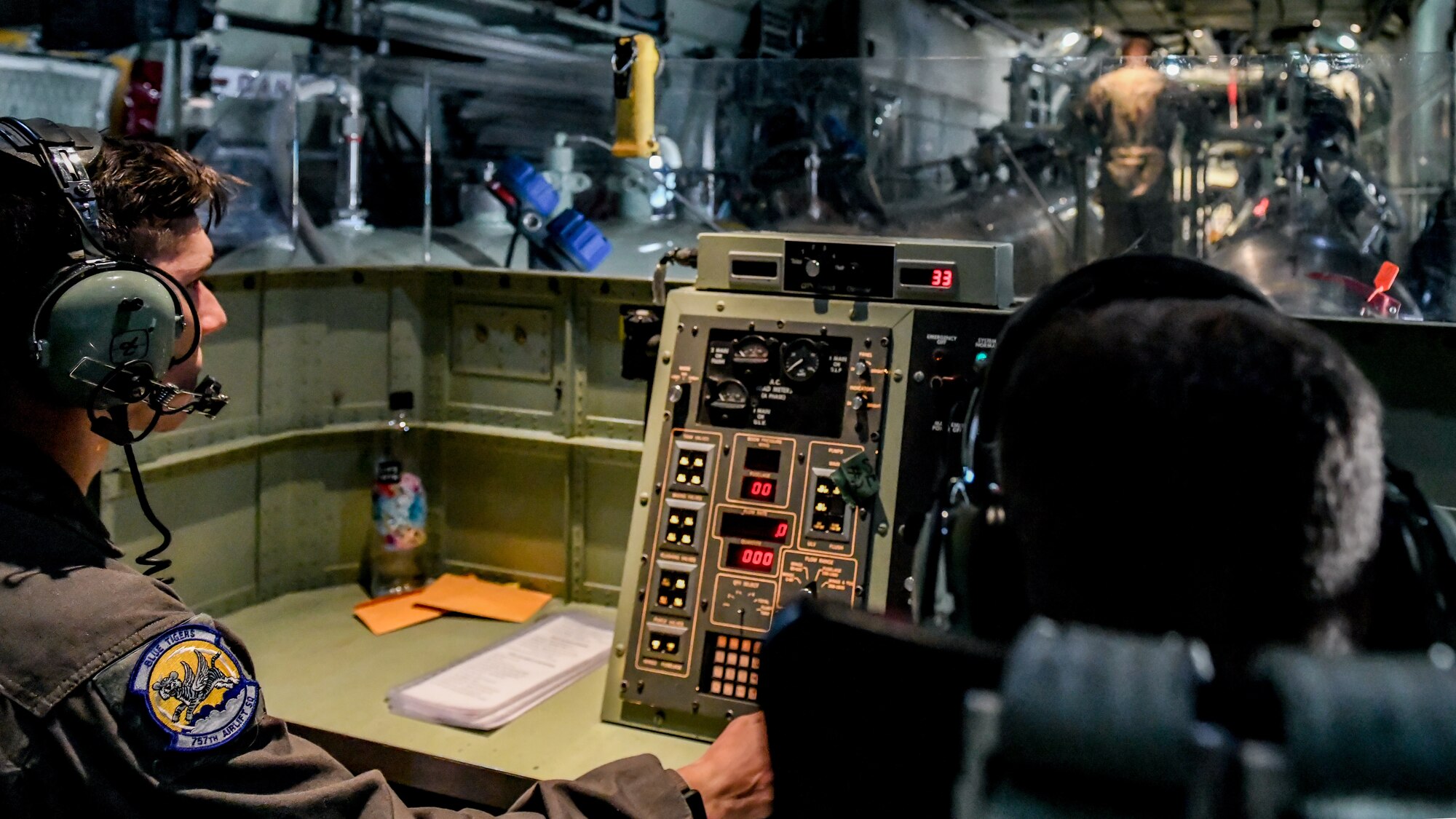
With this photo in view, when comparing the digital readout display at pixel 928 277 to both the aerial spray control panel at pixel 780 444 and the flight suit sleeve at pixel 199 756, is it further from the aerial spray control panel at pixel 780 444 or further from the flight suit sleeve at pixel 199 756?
the flight suit sleeve at pixel 199 756

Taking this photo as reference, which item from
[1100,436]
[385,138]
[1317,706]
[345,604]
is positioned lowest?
[345,604]

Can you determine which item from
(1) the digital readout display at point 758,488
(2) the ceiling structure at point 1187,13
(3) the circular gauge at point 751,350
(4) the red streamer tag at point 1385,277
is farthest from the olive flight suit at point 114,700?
(2) the ceiling structure at point 1187,13

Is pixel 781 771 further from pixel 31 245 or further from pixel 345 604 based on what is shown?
pixel 345 604

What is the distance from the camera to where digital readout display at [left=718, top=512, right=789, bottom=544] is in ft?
6.19

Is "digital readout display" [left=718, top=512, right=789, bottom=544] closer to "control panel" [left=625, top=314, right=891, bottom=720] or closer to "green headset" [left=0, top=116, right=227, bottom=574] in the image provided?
"control panel" [left=625, top=314, right=891, bottom=720]

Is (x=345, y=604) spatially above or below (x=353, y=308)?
below

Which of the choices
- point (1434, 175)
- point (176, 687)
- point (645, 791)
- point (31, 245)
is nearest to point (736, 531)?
point (645, 791)

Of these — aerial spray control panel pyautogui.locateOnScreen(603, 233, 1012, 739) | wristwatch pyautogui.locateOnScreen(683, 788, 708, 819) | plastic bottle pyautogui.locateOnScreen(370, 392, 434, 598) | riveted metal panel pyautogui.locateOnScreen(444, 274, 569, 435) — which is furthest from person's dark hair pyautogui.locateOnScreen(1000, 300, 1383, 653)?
plastic bottle pyautogui.locateOnScreen(370, 392, 434, 598)

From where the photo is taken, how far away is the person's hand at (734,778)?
139cm

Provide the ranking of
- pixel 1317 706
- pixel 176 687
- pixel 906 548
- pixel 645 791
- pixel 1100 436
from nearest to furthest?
1. pixel 1317 706
2. pixel 1100 436
3. pixel 176 687
4. pixel 645 791
5. pixel 906 548

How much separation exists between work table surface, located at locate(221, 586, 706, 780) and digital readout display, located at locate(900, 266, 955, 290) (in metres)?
0.83

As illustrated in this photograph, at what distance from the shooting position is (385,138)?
2746mm

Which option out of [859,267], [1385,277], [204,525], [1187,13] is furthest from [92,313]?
[1187,13]

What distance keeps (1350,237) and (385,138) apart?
91.0 inches
